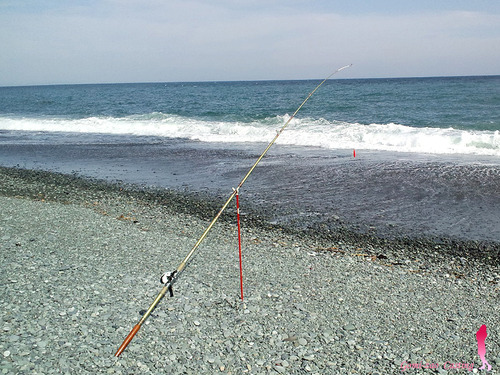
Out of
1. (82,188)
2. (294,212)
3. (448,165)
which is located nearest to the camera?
(294,212)

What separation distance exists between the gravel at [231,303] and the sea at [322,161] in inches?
55.7

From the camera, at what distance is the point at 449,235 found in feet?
22.1

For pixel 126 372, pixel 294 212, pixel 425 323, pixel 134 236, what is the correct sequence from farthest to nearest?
pixel 294 212
pixel 134 236
pixel 425 323
pixel 126 372

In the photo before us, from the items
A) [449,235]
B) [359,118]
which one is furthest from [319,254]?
[359,118]

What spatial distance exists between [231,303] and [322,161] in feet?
29.3

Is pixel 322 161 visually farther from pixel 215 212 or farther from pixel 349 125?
pixel 349 125

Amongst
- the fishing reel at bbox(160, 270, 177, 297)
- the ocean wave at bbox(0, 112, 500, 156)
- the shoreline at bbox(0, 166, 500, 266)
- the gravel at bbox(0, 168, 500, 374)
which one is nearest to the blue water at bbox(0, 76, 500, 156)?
the ocean wave at bbox(0, 112, 500, 156)

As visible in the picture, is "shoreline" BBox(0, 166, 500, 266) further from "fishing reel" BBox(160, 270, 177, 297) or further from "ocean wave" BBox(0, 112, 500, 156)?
"ocean wave" BBox(0, 112, 500, 156)

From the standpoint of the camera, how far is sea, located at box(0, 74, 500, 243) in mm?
7805

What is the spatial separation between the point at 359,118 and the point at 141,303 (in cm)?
2025

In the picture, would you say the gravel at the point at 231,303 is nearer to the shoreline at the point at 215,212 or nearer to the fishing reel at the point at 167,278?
the shoreline at the point at 215,212

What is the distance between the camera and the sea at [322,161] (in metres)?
7.80

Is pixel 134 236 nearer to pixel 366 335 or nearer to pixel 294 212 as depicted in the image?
pixel 294 212

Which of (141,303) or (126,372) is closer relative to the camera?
(126,372)
